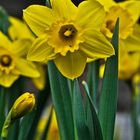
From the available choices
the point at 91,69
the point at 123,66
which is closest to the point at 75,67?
the point at 91,69

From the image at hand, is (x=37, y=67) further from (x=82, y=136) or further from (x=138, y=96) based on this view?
(x=138, y=96)

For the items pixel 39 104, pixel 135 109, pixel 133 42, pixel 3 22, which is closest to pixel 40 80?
pixel 39 104

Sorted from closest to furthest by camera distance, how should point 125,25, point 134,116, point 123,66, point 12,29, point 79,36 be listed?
point 79,36
point 125,25
point 12,29
point 123,66
point 134,116

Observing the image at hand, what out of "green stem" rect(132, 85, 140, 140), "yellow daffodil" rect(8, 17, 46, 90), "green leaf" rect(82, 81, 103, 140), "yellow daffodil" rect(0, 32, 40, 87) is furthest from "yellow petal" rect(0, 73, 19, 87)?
"green stem" rect(132, 85, 140, 140)

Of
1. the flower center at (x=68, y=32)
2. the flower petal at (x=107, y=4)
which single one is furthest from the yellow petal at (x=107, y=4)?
the flower center at (x=68, y=32)

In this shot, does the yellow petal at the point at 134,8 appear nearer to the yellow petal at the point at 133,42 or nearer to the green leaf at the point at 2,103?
the yellow petal at the point at 133,42

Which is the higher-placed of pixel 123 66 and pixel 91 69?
pixel 91 69
